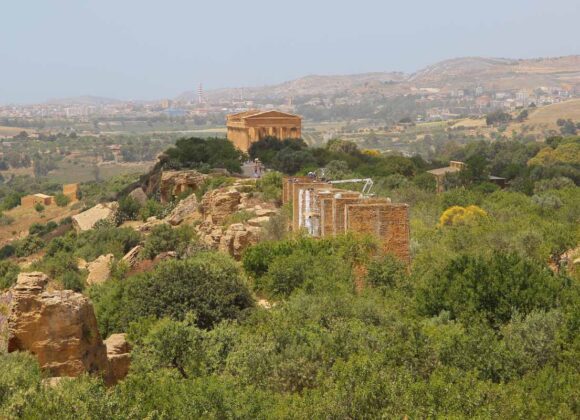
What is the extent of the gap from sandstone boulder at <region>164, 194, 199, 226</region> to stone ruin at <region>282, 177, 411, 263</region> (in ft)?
42.9

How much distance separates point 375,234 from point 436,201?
1986 centimetres

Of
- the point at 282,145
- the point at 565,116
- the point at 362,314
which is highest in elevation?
the point at 362,314

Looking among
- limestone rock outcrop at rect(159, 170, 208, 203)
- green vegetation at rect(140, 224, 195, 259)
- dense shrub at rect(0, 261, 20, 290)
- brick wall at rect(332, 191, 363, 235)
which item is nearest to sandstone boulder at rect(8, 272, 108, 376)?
brick wall at rect(332, 191, 363, 235)

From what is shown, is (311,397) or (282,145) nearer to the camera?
(311,397)

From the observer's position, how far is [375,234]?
2064cm

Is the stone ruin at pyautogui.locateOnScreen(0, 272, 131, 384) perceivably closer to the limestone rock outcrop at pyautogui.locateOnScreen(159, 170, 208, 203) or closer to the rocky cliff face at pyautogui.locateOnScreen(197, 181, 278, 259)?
the rocky cliff face at pyautogui.locateOnScreen(197, 181, 278, 259)

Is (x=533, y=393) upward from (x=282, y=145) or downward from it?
upward

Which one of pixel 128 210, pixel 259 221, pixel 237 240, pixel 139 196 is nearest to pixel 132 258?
pixel 259 221

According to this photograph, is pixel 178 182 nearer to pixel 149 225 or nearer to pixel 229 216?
pixel 149 225

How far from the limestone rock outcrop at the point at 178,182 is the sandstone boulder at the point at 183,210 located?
142 inches

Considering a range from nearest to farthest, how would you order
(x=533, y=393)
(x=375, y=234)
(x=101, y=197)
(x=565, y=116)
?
(x=533, y=393) < (x=375, y=234) < (x=101, y=197) < (x=565, y=116)

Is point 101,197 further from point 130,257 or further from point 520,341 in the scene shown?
point 520,341

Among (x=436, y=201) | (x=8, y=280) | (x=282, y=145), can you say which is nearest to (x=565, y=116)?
(x=282, y=145)

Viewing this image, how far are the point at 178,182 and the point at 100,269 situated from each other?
46.8 ft
